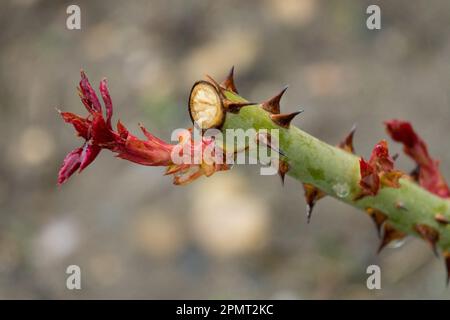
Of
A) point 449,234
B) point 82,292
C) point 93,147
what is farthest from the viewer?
point 82,292

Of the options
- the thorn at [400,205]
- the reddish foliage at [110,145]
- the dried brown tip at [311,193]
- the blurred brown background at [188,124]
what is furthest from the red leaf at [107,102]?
the blurred brown background at [188,124]

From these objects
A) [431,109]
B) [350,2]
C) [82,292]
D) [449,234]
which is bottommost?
[449,234]

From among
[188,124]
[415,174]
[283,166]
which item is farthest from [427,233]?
[188,124]

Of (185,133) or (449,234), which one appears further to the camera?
(449,234)

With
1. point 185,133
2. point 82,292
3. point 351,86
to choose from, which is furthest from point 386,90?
point 185,133

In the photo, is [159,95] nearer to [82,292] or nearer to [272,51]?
[272,51]

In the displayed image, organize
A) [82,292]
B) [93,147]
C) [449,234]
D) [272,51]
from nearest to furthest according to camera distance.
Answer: [93,147] < [449,234] < [82,292] < [272,51]

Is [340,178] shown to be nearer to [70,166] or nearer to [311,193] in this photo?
[311,193]

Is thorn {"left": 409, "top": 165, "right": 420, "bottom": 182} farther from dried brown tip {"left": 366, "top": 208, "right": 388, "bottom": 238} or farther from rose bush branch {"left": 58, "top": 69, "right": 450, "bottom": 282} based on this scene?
dried brown tip {"left": 366, "top": 208, "right": 388, "bottom": 238}
